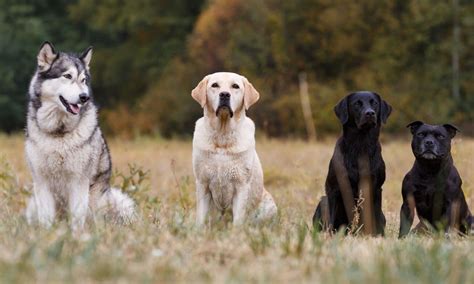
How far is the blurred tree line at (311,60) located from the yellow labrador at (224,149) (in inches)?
604

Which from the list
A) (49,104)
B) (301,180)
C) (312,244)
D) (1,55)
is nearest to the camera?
(312,244)

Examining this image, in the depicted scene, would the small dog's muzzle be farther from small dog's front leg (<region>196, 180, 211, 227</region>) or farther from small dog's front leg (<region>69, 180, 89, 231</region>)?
small dog's front leg (<region>69, 180, 89, 231</region>)

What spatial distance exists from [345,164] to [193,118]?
22260mm

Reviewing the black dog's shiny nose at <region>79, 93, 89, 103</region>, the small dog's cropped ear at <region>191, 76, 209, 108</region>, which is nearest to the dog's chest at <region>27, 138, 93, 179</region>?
the black dog's shiny nose at <region>79, 93, 89, 103</region>

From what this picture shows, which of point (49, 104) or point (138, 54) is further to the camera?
point (138, 54)

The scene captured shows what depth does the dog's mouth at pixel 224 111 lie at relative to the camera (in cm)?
802

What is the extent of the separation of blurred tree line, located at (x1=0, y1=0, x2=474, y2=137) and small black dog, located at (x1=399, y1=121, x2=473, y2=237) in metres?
15.3

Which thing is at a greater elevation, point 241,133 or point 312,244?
point 241,133

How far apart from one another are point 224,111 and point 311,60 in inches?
787

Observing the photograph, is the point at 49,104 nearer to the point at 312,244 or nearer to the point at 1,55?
the point at 312,244

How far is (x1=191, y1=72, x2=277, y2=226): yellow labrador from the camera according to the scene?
8000 millimetres

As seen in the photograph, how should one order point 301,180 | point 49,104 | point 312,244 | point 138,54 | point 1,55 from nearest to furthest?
1. point 312,244
2. point 49,104
3. point 301,180
4. point 1,55
5. point 138,54

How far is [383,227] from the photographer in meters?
8.01

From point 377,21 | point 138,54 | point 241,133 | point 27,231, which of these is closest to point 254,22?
point 377,21
